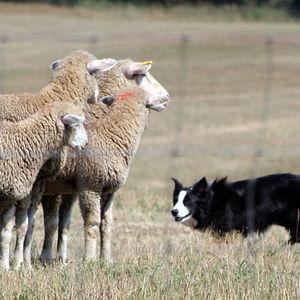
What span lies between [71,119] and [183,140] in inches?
709

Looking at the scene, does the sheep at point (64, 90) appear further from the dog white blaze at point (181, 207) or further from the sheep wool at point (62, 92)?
the dog white blaze at point (181, 207)

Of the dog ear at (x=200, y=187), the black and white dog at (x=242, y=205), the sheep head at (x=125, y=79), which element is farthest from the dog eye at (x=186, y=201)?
the sheep head at (x=125, y=79)

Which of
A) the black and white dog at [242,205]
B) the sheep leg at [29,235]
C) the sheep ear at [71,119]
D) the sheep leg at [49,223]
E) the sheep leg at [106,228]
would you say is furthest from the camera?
the black and white dog at [242,205]

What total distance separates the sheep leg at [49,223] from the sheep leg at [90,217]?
0.47 metres

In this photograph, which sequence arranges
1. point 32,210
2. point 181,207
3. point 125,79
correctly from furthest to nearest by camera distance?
point 181,207
point 125,79
point 32,210

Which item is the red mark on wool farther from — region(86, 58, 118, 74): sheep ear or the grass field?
the grass field

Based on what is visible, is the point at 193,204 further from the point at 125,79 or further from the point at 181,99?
the point at 181,99

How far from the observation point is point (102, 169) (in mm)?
10320

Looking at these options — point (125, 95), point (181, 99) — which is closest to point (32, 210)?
point (125, 95)

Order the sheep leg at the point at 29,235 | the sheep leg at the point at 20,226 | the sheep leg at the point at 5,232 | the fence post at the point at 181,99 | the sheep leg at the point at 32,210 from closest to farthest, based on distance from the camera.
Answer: the sheep leg at the point at 5,232 < the sheep leg at the point at 20,226 < the sheep leg at the point at 32,210 < the sheep leg at the point at 29,235 < the fence post at the point at 181,99

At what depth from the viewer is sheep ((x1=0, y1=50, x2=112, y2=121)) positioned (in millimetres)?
10430

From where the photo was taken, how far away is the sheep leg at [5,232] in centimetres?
973

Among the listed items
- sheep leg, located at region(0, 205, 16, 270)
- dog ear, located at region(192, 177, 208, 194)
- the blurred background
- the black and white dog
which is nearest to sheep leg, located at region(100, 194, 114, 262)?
sheep leg, located at region(0, 205, 16, 270)

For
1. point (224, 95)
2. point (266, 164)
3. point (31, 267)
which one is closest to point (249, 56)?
point (224, 95)
